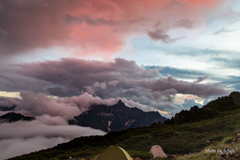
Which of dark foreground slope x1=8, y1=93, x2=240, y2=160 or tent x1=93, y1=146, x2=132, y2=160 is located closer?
tent x1=93, y1=146, x2=132, y2=160

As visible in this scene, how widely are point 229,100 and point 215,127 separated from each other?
134 meters

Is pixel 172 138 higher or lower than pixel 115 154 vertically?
lower

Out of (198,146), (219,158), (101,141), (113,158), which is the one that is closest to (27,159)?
(101,141)

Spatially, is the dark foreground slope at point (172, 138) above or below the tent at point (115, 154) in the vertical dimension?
below

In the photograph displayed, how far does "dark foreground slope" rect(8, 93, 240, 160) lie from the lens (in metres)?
54.7

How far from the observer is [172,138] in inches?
2709

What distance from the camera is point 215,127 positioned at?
240 feet

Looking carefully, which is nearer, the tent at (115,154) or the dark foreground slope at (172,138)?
the tent at (115,154)

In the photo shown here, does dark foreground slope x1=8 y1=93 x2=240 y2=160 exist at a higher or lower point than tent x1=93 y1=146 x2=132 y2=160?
lower

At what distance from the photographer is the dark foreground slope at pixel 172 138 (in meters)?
54.7

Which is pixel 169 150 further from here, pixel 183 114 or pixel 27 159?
pixel 183 114

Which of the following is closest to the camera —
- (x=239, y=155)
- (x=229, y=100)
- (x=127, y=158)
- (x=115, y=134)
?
(x=239, y=155)

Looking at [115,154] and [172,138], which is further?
[172,138]

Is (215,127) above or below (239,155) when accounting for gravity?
below
